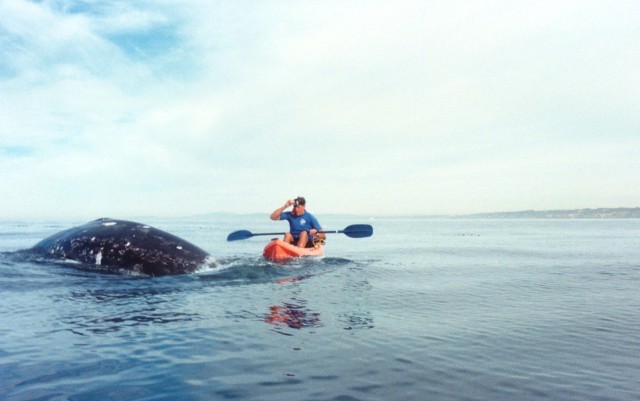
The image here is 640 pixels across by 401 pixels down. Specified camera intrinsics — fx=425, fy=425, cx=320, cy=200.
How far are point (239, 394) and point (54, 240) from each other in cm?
1052

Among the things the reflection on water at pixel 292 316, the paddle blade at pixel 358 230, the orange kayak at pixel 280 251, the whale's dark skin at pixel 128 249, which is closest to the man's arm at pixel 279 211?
the orange kayak at pixel 280 251

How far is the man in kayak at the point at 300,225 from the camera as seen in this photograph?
677 inches

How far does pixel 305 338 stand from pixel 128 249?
6.51 m

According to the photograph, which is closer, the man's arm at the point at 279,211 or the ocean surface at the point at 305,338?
the ocean surface at the point at 305,338

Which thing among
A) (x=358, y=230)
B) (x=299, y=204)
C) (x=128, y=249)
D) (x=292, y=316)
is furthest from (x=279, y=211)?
(x=292, y=316)

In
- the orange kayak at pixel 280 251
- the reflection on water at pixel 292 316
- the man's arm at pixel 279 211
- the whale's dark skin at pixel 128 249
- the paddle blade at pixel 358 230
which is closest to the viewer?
the reflection on water at pixel 292 316

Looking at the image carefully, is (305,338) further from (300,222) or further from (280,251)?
(300,222)

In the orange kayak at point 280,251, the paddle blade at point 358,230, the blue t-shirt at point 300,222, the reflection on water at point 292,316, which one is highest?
the blue t-shirt at point 300,222

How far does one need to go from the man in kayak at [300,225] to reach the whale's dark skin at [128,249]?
5.90 meters

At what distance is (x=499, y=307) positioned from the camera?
796 centimetres

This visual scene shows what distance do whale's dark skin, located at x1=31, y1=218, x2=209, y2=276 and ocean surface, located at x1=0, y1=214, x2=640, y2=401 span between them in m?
0.48

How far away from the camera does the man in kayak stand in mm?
17203

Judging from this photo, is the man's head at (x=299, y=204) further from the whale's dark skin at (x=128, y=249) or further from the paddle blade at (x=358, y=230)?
the whale's dark skin at (x=128, y=249)

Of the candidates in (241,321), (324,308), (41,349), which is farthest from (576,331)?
(41,349)
